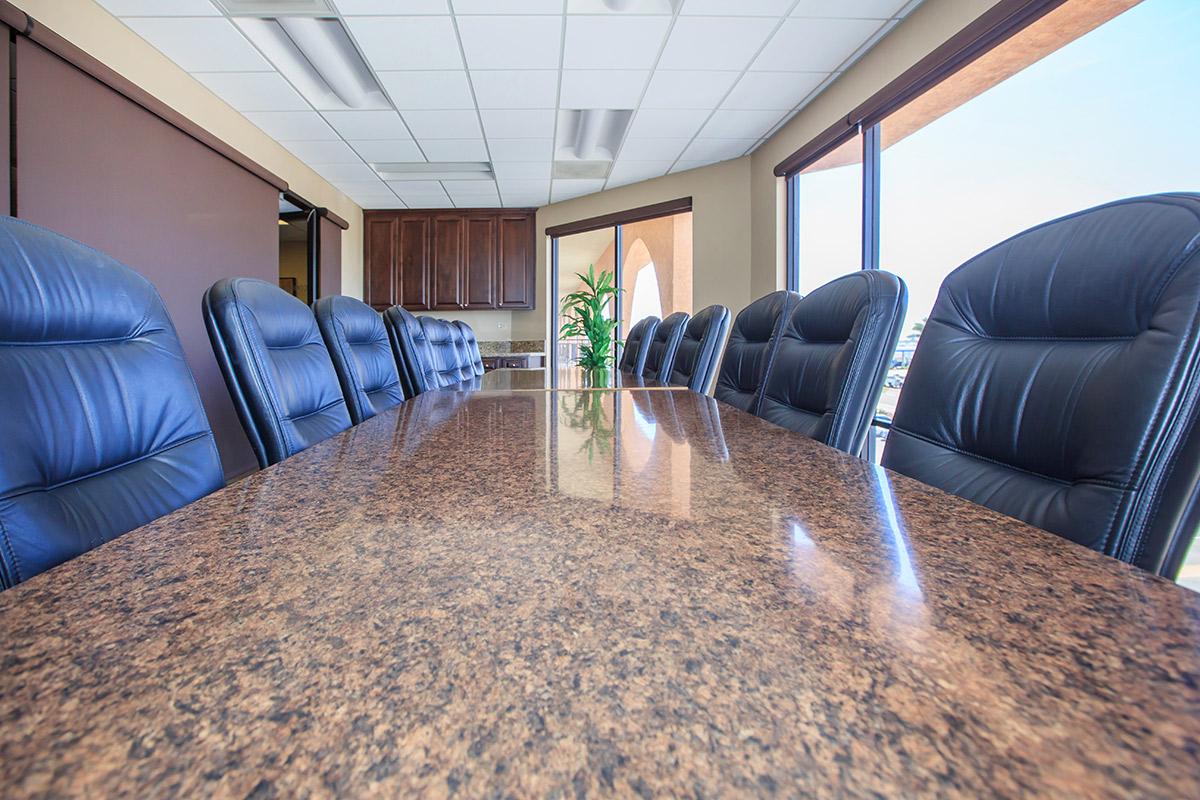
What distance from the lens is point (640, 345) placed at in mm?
2840

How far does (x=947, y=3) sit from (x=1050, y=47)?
0.43m

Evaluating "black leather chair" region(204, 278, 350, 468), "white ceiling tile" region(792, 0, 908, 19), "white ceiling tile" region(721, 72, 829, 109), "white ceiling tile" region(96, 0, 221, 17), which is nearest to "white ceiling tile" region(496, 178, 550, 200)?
"white ceiling tile" region(721, 72, 829, 109)

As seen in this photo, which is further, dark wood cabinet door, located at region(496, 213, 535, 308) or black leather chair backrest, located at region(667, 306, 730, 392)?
dark wood cabinet door, located at region(496, 213, 535, 308)

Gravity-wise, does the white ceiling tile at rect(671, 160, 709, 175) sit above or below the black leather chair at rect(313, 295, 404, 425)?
above

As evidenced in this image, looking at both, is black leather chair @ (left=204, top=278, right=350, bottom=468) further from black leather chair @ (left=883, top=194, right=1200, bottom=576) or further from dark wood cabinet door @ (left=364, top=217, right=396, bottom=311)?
dark wood cabinet door @ (left=364, top=217, right=396, bottom=311)

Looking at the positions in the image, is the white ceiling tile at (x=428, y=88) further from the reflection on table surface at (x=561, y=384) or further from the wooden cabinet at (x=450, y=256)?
the wooden cabinet at (x=450, y=256)

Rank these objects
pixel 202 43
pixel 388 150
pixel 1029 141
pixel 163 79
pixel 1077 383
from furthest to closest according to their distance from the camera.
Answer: pixel 388 150 < pixel 163 79 < pixel 202 43 < pixel 1029 141 < pixel 1077 383

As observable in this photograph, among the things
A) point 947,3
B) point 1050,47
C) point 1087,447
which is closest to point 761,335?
point 1087,447

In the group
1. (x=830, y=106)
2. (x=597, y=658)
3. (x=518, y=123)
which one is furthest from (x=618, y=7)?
(x=597, y=658)

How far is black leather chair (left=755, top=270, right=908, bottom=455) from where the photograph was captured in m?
0.84

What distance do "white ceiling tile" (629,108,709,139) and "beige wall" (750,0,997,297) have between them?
0.51 m

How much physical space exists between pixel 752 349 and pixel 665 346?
2.92 ft

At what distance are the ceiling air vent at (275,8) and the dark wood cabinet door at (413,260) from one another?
264cm

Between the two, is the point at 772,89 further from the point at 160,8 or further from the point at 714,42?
the point at 160,8
